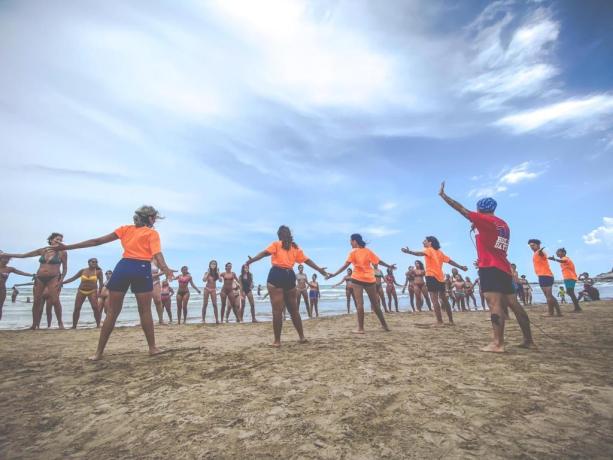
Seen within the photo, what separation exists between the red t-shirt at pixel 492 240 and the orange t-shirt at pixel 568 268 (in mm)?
7631

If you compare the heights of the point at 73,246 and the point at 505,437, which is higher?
the point at 73,246

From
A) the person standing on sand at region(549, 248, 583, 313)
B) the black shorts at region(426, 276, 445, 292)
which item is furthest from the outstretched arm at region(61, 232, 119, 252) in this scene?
the person standing on sand at region(549, 248, 583, 313)

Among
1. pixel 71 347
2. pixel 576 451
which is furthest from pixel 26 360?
pixel 576 451

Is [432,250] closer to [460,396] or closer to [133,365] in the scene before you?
[460,396]

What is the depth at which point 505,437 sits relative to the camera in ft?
6.69

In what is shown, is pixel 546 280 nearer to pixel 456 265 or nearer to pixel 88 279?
pixel 456 265

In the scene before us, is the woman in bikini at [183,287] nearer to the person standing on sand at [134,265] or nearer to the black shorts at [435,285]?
the person standing on sand at [134,265]

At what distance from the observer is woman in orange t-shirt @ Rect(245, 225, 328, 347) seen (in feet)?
18.0

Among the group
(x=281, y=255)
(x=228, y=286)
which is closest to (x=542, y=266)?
(x=281, y=255)

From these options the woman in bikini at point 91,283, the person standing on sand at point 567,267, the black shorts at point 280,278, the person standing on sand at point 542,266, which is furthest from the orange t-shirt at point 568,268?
the woman in bikini at point 91,283

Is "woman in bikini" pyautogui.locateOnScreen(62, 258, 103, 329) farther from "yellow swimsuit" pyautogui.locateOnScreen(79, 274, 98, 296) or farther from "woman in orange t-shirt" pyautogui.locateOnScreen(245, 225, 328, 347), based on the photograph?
"woman in orange t-shirt" pyautogui.locateOnScreen(245, 225, 328, 347)

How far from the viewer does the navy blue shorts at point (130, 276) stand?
4543 millimetres

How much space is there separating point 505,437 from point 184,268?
12.0 m

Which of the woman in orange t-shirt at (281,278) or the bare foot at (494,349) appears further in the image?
the woman in orange t-shirt at (281,278)
